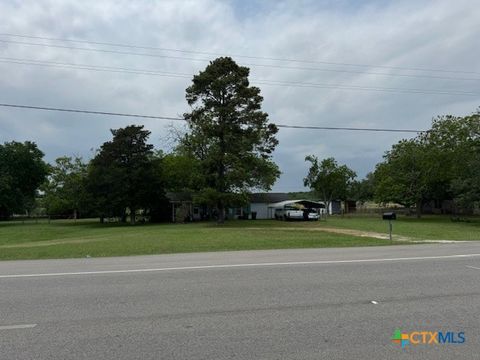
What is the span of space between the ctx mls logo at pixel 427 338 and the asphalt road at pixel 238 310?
0.35 feet

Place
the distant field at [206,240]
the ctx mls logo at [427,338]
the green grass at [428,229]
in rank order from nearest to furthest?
the ctx mls logo at [427,338] < the distant field at [206,240] < the green grass at [428,229]

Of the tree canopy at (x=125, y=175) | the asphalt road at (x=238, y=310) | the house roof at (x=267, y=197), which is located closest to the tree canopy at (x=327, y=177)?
the house roof at (x=267, y=197)

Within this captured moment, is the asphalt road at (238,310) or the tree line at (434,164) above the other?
the tree line at (434,164)

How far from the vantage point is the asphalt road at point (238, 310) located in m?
5.23

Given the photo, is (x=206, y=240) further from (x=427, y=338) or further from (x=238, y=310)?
(x=427, y=338)

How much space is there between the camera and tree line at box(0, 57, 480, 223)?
43.6 m

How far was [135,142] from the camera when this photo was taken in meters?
53.0

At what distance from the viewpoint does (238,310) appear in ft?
22.9

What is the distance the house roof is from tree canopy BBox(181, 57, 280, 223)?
860 inches

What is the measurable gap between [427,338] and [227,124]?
38.3m

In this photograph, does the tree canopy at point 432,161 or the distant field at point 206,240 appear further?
the tree canopy at point 432,161

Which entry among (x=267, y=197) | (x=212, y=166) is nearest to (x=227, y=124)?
(x=212, y=166)

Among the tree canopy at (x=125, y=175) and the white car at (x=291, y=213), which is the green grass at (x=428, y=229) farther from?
the tree canopy at (x=125, y=175)

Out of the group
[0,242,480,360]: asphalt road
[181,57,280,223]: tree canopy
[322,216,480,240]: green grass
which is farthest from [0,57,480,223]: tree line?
[0,242,480,360]: asphalt road
